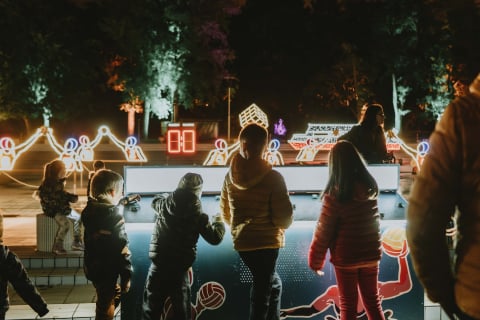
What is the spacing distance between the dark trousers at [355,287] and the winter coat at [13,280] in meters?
2.59

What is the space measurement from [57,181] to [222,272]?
3447mm

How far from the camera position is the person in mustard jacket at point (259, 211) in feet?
13.8

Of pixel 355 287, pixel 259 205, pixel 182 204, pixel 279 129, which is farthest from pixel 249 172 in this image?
pixel 279 129

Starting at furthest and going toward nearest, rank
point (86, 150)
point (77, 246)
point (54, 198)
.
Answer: point (86, 150) < point (77, 246) < point (54, 198)

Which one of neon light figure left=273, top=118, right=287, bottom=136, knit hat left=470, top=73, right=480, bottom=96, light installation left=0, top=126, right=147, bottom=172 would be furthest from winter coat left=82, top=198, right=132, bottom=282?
neon light figure left=273, top=118, right=287, bottom=136

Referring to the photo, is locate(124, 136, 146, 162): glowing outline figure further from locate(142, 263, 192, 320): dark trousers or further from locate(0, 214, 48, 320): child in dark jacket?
locate(142, 263, 192, 320): dark trousers

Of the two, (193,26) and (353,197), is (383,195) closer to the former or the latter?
(353,197)

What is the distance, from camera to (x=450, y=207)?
6.50ft

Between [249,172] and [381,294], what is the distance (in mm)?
1792

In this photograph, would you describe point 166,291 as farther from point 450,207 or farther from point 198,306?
point 450,207

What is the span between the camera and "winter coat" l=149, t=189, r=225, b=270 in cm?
430

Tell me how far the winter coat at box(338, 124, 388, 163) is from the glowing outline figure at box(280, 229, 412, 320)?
1315mm

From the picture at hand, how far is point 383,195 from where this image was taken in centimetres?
558

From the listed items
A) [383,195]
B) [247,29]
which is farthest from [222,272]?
[247,29]
